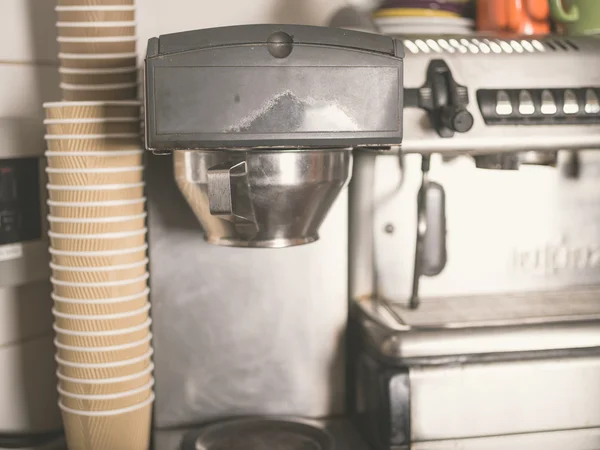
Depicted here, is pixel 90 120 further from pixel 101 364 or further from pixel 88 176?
pixel 101 364

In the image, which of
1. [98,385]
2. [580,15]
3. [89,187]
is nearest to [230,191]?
[89,187]

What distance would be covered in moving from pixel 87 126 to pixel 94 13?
0.44 ft

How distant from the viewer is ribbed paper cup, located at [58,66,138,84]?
2.99 ft

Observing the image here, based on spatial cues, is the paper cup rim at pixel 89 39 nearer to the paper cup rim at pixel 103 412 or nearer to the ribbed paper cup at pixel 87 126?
the ribbed paper cup at pixel 87 126

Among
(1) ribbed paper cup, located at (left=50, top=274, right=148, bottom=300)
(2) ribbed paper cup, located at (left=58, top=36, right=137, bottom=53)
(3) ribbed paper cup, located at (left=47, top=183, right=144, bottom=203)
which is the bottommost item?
(1) ribbed paper cup, located at (left=50, top=274, right=148, bottom=300)

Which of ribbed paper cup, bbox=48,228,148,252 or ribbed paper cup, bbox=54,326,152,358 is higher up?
ribbed paper cup, bbox=48,228,148,252

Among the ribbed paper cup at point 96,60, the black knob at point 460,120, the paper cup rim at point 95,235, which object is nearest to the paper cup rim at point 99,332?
the paper cup rim at point 95,235

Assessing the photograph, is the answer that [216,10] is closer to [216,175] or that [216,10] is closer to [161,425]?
[216,175]

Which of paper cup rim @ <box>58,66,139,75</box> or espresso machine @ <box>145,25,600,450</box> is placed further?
paper cup rim @ <box>58,66,139,75</box>

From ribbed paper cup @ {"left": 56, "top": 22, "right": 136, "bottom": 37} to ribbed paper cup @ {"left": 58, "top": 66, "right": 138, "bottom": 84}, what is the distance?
41 mm

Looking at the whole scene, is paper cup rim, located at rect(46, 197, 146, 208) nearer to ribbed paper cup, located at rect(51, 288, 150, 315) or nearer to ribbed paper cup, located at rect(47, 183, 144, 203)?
ribbed paper cup, located at rect(47, 183, 144, 203)

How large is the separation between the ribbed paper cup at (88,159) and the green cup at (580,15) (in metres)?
0.61

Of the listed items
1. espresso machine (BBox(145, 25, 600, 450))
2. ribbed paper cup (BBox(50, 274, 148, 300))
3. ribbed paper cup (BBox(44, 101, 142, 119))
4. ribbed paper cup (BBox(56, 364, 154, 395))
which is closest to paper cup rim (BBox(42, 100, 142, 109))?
ribbed paper cup (BBox(44, 101, 142, 119))

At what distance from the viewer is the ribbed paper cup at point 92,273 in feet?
2.94
